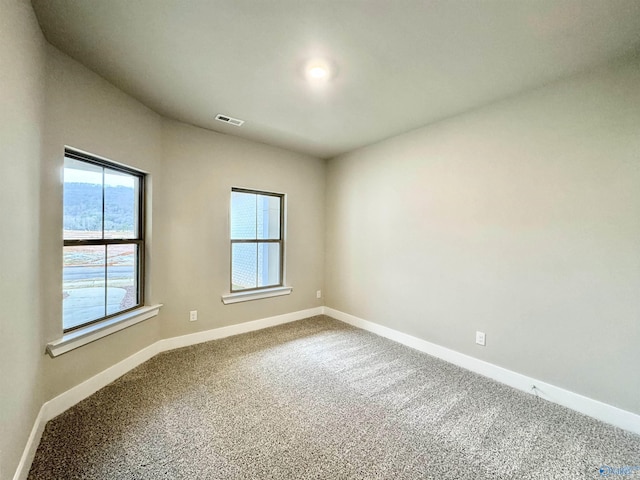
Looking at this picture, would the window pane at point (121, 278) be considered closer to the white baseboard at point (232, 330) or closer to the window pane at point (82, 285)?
the window pane at point (82, 285)

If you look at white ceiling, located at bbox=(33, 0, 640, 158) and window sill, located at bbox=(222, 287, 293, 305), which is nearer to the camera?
white ceiling, located at bbox=(33, 0, 640, 158)

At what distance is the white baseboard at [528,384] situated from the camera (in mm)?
1841

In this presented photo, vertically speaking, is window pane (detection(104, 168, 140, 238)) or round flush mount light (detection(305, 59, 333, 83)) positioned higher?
round flush mount light (detection(305, 59, 333, 83))

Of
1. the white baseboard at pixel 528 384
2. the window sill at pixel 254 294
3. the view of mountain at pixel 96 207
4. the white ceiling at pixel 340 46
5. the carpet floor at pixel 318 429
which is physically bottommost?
the carpet floor at pixel 318 429

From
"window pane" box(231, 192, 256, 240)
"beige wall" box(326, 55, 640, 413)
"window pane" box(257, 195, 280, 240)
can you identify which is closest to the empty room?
"beige wall" box(326, 55, 640, 413)

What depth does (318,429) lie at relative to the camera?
1.77 meters

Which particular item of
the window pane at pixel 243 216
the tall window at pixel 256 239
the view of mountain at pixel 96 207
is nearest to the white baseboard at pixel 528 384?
the tall window at pixel 256 239

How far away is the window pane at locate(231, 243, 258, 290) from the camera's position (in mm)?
3519

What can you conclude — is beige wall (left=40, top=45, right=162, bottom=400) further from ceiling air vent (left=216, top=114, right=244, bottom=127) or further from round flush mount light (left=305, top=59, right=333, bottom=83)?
round flush mount light (left=305, top=59, right=333, bottom=83)

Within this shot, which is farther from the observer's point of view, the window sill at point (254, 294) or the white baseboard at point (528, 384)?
the window sill at point (254, 294)

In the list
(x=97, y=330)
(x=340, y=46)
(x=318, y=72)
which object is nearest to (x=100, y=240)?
(x=97, y=330)

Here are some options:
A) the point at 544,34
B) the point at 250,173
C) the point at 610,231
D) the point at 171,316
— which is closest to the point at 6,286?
the point at 171,316

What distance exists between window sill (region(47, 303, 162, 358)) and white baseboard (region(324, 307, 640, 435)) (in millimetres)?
2742

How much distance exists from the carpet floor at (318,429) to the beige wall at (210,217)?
73 cm
